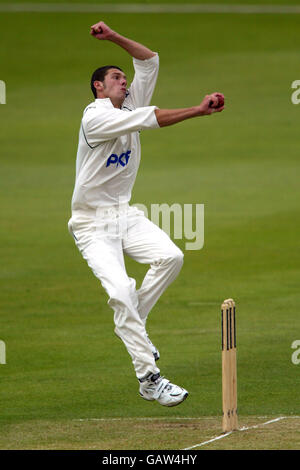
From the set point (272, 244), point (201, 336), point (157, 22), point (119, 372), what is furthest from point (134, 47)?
point (157, 22)

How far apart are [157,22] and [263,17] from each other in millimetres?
3520

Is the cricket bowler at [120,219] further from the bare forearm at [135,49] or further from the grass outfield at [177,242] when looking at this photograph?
the grass outfield at [177,242]

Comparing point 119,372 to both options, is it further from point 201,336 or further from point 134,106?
point 134,106

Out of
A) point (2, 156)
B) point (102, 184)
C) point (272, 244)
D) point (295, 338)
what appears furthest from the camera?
point (2, 156)

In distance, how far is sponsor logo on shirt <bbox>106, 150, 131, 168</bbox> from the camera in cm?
896

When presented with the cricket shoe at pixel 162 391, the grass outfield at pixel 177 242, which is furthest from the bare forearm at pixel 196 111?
the grass outfield at pixel 177 242

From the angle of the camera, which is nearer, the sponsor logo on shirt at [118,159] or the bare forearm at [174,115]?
the bare forearm at [174,115]

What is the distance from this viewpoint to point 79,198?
8.99m

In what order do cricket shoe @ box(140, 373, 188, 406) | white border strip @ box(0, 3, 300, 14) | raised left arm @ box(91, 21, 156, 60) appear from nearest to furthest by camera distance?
cricket shoe @ box(140, 373, 188, 406)
raised left arm @ box(91, 21, 156, 60)
white border strip @ box(0, 3, 300, 14)

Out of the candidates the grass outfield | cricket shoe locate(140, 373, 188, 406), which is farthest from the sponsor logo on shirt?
the grass outfield

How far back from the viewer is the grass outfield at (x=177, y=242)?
32.8 feet

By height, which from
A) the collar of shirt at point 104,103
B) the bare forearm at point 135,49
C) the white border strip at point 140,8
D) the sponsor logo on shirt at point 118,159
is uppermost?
the white border strip at point 140,8

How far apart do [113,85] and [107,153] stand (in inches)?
22.0

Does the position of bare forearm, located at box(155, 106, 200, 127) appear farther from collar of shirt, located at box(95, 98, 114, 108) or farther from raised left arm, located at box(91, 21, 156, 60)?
raised left arm, located at box(91, 21, 156, 60)
